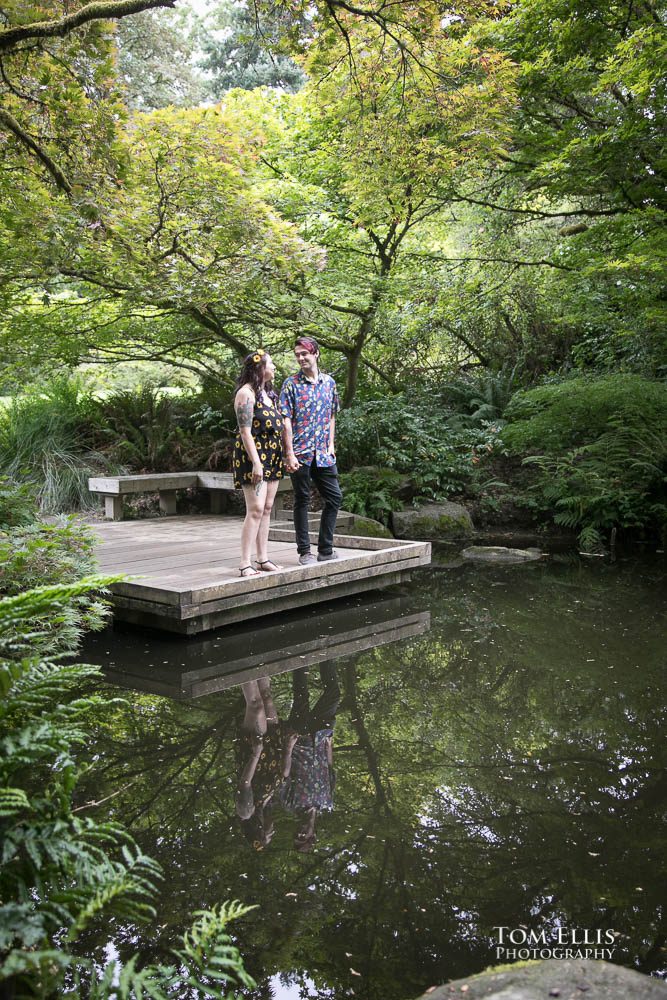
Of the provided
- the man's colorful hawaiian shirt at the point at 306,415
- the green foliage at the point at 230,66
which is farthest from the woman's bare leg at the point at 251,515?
the green foliage at the point at 230,66

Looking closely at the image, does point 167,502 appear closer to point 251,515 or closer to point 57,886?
point 251,515

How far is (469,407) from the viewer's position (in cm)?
1482

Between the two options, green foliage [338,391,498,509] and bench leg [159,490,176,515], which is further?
green foliage [338,391,498,509]

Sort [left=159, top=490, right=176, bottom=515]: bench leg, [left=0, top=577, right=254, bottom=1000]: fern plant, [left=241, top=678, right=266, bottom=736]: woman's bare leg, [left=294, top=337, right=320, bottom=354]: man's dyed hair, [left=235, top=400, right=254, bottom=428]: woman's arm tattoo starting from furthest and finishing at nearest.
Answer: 1. [left=159, top=490, right=176, bottom=515]: bench leg
2. [left=294, top=337, right=320, bottom=354]: man's dyed hair
3. [left=235, top=400, right=254, bottom=428]: woman's arm tattoo
4. [left=241, top=678, right=266, bottom=736]: woman's bare leg
5. [left=0, top=577, right=254, bottom=1000]: fern plant

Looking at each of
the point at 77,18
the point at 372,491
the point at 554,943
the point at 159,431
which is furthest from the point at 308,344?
the point at 159,431

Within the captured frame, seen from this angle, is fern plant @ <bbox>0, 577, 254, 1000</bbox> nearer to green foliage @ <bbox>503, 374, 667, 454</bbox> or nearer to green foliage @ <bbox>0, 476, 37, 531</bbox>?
green foliage @ <bbox>0, 476, 37, 531</bbox>

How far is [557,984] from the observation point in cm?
188

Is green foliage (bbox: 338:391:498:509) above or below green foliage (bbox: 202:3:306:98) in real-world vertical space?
below

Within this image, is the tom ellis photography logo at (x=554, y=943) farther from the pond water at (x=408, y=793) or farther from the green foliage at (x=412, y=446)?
the green foliage at (x=412, y=446)

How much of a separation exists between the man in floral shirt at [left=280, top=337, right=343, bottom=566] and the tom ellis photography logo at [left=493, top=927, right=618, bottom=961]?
449cm

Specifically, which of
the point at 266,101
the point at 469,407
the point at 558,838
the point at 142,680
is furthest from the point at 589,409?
the point at 558,838

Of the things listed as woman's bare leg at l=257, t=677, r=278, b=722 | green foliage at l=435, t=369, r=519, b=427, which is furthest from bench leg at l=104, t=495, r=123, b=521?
green foliage at l=435, t=369, r=519, b=427

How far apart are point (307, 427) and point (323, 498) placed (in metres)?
0.67

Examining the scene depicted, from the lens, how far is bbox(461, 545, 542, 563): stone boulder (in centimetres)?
962
